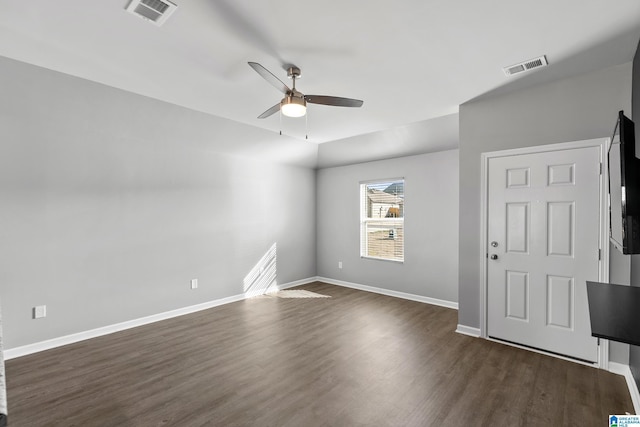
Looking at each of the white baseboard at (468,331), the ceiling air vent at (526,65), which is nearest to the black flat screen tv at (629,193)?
the ceiling air vent at (526,65)

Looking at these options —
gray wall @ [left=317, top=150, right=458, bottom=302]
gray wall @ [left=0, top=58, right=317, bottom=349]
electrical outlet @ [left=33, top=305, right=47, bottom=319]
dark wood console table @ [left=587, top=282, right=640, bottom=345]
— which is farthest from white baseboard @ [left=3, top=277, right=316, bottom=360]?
dark wood console table @ [left=587, top=282, right=640, bottom=345]

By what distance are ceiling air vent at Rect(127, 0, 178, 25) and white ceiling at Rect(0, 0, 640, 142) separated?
2.1 inches

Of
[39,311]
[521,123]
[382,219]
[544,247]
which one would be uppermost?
[521,123]

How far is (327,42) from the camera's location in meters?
2.50

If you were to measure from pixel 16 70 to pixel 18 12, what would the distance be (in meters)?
0.93

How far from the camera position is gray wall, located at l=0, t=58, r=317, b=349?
3197mm

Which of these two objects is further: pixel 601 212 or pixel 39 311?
pixel 39 311

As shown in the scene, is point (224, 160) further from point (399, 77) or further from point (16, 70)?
point (399, 77)

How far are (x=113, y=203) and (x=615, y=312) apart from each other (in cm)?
472

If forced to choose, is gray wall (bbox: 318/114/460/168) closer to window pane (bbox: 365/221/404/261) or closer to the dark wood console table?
window pane (bbox: 365/221/404/261)

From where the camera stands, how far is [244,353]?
329 cm

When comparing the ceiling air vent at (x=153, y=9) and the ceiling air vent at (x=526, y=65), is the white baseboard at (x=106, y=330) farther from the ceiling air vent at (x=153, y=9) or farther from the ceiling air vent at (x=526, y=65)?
the ceiling air vent at (x=526, y=65)

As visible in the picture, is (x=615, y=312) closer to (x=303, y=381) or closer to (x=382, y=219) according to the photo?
(x=303, y=381)

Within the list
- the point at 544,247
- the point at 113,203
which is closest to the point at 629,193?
the point at 544,247
